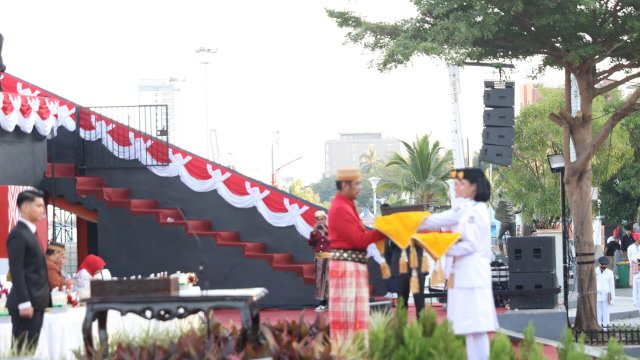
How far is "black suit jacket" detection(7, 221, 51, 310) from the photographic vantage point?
891 centimetres

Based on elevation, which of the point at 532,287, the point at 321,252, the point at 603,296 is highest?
the point at 321,252

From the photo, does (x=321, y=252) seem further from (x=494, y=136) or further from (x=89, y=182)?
(x=89, y=182)

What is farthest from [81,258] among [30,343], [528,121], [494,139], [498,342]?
[528,121]

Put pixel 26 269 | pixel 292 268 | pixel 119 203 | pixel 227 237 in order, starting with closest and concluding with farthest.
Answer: pixel 26 269, pixel 292 268, pixel 119 203, pixel 227 237

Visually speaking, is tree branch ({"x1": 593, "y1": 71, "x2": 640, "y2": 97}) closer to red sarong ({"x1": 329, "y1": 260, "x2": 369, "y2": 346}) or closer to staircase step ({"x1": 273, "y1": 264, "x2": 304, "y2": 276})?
staircase step ({"x1": 273, "y1": 264, "x2": 304, "y2": 276})

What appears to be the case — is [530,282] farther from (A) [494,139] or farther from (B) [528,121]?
(B) [528,121]

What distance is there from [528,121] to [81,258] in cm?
2548

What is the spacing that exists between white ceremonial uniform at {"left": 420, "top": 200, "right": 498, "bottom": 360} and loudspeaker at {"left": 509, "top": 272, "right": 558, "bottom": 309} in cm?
815

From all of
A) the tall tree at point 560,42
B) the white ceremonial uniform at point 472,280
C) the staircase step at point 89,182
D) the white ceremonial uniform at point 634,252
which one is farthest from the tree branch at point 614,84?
the white ceremonial uniform at point 634,252

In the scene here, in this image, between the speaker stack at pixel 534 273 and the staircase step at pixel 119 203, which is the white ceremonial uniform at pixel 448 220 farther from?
the staircase step at pixel 119 203

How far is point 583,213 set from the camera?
16.8m

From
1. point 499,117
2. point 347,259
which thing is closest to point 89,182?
point 499,117

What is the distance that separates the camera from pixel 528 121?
45.4 metres

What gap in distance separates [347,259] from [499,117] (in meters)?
11.5
